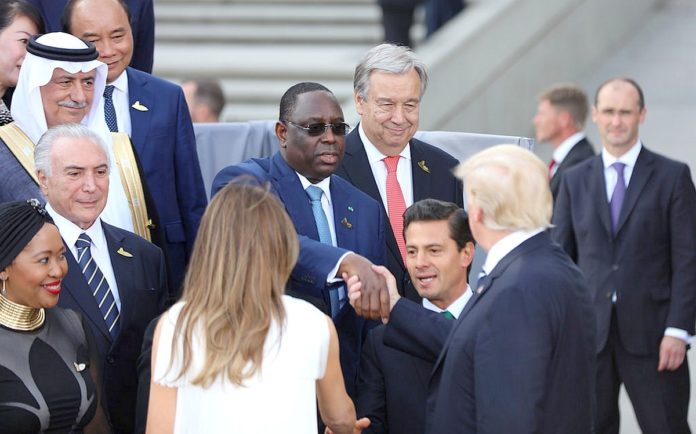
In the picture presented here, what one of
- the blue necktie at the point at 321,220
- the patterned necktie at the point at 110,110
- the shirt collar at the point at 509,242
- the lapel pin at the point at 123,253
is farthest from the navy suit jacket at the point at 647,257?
the lapel pin at the point at 123,253

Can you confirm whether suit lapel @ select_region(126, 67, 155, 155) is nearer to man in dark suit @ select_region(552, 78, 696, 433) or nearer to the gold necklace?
the gold necklace

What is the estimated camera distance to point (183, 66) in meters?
11.7

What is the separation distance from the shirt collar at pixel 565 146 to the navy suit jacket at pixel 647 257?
1.52m

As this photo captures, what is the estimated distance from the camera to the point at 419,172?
569cm

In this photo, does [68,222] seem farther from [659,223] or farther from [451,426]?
[659,223]

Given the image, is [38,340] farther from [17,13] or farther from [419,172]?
[419,172]

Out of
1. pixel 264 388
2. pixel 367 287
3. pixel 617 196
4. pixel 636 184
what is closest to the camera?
pixel 264 388

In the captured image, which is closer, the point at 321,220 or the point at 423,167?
the point at 321,220

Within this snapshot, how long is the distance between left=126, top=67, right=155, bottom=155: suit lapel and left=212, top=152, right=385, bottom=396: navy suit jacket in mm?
628

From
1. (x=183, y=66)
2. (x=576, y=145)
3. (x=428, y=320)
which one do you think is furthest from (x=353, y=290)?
(x=183, y=66)

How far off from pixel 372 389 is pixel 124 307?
0.89 m

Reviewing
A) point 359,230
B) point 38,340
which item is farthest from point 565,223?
point 38,340

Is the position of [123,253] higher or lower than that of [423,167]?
lower

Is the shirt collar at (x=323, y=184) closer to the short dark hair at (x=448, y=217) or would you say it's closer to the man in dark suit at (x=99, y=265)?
the short dark hair at (x=448, y=217)
